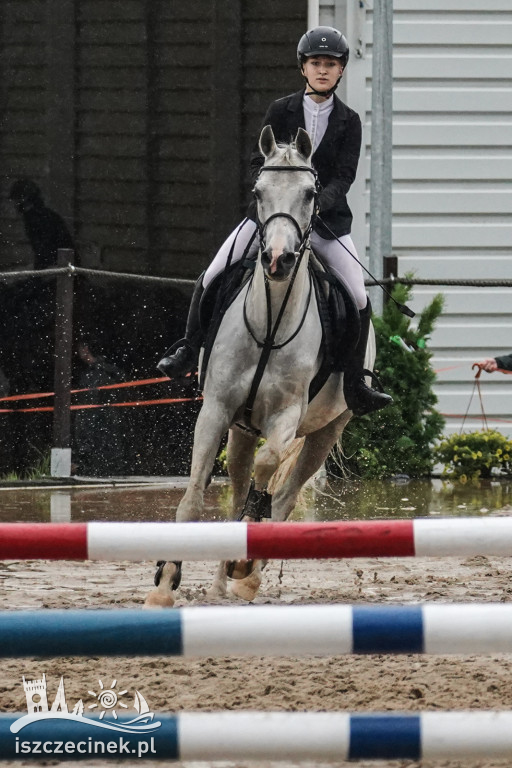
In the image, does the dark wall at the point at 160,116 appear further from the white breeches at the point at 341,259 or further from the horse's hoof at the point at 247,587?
the horse's hoof at the point at 247,587

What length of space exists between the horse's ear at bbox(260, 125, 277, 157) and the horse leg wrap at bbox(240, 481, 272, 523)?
1.63 meters

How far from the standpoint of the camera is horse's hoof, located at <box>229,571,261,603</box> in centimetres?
670

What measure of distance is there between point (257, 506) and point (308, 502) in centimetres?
438

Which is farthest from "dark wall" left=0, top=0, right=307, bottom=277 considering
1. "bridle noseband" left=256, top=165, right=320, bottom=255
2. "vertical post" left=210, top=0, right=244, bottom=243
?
"bridle noseband" left=256, top=165, right=320, bottom=255

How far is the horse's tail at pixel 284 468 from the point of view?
267 inches

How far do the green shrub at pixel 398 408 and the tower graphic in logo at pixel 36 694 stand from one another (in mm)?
7715

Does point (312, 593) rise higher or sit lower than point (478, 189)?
lower

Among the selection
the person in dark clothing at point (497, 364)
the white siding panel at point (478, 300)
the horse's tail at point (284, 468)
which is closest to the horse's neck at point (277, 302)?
the horse's tail at point (284, 468)

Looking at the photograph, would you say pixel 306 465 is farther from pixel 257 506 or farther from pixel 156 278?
pixel 156 278

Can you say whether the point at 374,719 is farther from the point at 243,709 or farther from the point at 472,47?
the point at 472,47

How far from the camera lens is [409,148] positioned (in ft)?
45.9

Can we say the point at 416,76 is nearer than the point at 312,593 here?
No

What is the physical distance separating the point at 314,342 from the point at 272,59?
277 inches

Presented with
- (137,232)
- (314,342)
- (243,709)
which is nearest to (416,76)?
(137,232)
